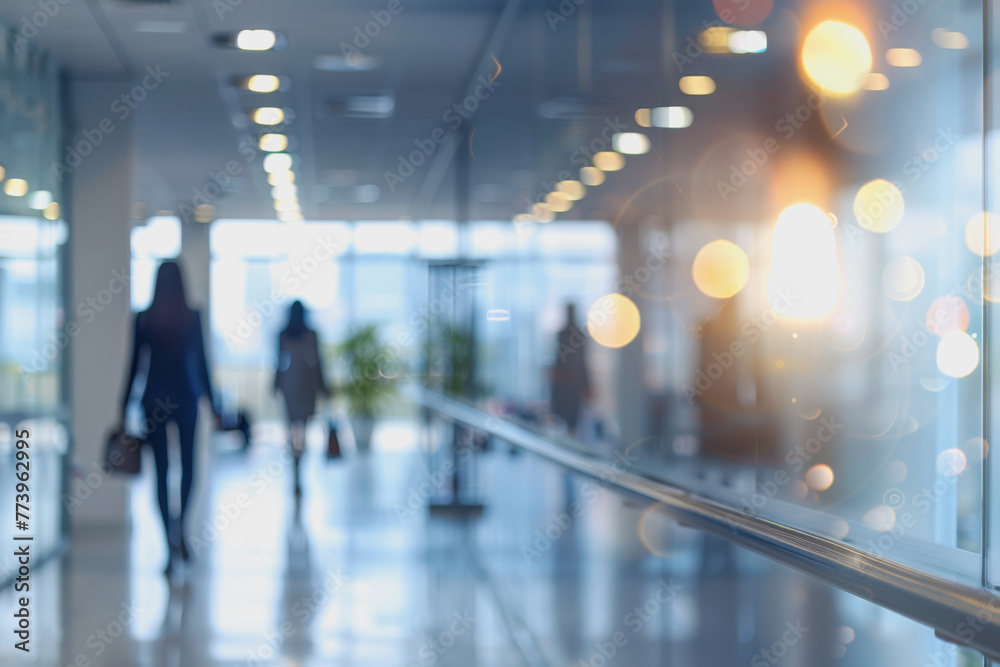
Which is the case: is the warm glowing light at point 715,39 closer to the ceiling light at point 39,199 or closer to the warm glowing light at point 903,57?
the warm glowing light at point 903,57

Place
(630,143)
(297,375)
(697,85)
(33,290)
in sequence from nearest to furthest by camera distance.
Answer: (697,85), (630,143), (33,290), (297,375)

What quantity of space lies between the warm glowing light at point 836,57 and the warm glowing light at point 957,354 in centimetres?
61

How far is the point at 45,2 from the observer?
5031 millimetres

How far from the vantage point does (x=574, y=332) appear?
4.15 metres

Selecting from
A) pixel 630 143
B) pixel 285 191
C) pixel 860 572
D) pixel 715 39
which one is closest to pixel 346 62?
pixel 630 143

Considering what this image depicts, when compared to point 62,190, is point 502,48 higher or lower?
higher

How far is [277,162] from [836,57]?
345 inches

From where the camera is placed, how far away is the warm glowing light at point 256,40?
18.5ft

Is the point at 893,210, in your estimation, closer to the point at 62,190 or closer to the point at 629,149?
the point at 629,149

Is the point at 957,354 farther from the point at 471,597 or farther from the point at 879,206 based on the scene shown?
the point at 471,597

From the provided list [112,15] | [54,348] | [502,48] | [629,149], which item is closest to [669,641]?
[629,149]

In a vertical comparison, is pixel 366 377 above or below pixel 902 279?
below

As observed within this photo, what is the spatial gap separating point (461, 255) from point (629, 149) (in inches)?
188

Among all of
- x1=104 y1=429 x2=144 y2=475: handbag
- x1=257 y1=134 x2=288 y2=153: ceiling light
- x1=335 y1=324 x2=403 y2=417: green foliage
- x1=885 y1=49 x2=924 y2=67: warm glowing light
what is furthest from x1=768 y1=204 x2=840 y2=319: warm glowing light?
x1=335 y1=324 x2=403 y2=417: green foliage
